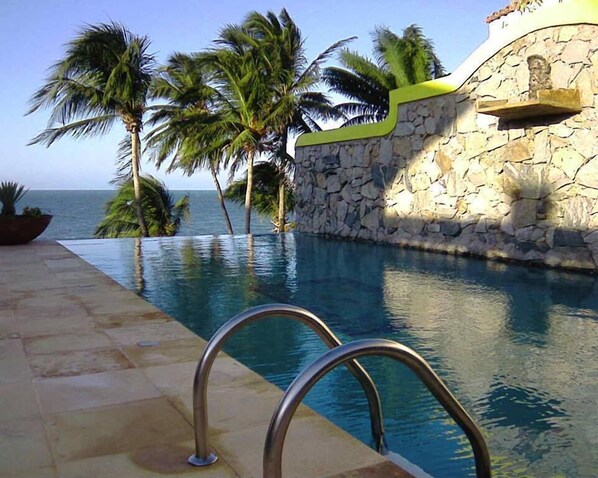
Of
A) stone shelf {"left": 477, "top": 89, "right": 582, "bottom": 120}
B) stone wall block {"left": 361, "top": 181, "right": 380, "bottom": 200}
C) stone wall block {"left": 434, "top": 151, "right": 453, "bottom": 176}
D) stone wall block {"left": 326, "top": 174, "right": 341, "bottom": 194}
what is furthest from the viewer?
stone wall block {"left": 326, "top": 174, "right": 341, "bottom": 194}

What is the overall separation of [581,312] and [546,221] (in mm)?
3107

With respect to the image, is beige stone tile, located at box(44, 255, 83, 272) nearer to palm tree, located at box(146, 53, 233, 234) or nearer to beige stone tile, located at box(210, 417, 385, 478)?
beige stone tile, located at box(210, 417, 385, 478)

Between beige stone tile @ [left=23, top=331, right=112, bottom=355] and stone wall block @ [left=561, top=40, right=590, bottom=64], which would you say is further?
stone wall block @ [left=561, top=40, right=590, bottom=64]

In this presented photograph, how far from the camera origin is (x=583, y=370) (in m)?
4.01

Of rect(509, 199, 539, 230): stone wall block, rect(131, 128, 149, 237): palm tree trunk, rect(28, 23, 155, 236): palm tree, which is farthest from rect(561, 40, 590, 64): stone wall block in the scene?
rect(131, 128, 149, 237): palm tree trunk

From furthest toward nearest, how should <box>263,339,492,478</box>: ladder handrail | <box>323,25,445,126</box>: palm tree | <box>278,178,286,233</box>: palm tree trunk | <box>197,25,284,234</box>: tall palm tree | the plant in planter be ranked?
<box>278,178,286,233</box>: palm tree trunk < <box>197,25,284,234</box>: tall palm tree < <box>323,25,445,126</box>: palm tree < the plant in planter < <box>263,339,492,478</box>: ladder handrail

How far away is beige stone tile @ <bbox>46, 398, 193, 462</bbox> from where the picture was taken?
7.96 feet

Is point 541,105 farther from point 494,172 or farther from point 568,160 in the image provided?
point 494,172

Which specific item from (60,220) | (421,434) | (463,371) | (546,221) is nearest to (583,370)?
(463,371)

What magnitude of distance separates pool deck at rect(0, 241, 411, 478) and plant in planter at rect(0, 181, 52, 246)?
6.43 m

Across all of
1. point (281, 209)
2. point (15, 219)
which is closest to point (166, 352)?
point (15, 219)

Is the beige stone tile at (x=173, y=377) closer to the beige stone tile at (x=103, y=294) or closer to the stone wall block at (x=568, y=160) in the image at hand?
the beige stone tile at (x=103, y=294)

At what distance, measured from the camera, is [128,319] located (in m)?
4.87

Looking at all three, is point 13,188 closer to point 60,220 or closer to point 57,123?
point 57,123
